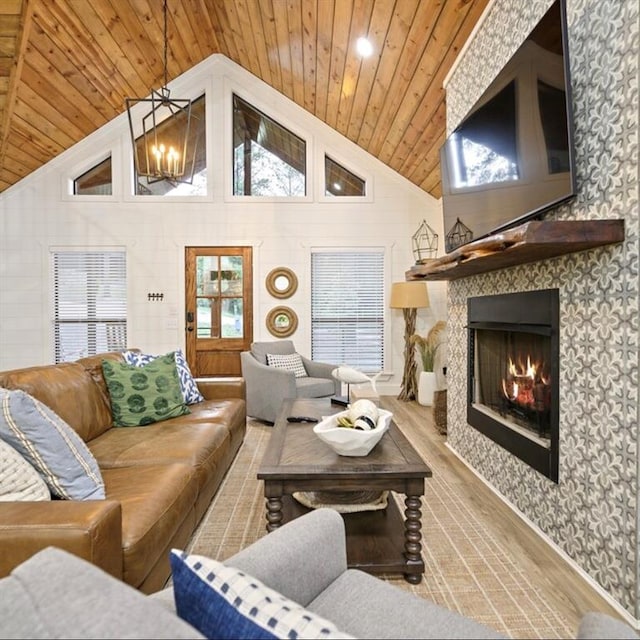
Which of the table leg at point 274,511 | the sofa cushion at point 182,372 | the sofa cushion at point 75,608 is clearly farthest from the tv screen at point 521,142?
the sofa cushion at point 182,372

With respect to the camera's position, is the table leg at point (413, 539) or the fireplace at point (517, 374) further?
the fireplace at point (517, 374)

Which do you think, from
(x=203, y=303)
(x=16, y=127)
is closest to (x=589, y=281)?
(x=203, y=303)

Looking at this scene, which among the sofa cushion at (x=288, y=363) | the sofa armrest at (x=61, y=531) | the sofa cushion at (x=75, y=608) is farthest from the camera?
the sofa cushion at (x=288, y=363)

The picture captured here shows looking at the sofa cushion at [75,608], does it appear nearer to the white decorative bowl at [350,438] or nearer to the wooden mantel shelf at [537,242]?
the white decorative bowl at [350,438]

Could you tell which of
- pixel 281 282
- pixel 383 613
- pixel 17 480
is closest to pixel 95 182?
pixel 281 282

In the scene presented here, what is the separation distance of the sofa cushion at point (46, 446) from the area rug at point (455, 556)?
772 mm

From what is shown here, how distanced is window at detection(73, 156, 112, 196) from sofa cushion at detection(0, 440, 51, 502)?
16.8 feet

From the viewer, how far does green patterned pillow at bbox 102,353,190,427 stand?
2709 mm

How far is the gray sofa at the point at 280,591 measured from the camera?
1.63 feet

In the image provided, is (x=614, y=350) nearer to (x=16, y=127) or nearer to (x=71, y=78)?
(x=71, y=78)

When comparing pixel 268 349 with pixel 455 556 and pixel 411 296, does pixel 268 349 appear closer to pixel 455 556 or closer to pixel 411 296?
pixel 411 296

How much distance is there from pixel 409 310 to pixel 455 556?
3.88 metres

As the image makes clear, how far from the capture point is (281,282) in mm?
5754

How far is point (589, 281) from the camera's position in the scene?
1.81 meters
